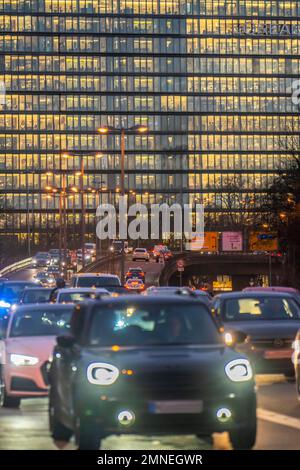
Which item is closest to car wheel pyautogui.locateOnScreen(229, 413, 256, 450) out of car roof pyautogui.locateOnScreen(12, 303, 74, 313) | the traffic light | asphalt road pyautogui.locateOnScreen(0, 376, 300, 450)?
asphalt road pyautogui.locateOnScreen(0, 376, 300, 450)

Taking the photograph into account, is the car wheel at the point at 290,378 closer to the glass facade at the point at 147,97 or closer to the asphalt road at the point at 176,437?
the asphalt road at the point at 176,437

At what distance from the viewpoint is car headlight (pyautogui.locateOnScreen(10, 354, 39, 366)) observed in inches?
692

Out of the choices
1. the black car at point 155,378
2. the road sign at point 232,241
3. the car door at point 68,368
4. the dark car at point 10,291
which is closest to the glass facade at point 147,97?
the road sign at point 232,241

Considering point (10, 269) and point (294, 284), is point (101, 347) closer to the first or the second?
point (294, 284)

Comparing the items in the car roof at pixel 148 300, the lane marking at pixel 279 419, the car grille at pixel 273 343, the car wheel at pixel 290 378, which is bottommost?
the car wheel at pixel 290 378

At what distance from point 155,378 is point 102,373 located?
1.86 ft

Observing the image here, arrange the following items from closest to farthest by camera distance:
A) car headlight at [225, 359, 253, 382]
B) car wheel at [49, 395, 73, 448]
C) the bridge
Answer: car headlight at [225, 359, 253, 382], car wheel at [49, 395, 73, 448], the bridge

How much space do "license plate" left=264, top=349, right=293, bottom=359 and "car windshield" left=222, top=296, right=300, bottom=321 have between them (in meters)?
1.30

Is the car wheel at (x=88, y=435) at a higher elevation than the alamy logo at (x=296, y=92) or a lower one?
lower

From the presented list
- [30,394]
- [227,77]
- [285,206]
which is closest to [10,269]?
[285,206]

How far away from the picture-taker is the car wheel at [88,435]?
11.5 m

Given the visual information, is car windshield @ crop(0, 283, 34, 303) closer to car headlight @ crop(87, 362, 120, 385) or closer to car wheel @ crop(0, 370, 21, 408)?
car wheel @ crop(0, 370, 21, 408)

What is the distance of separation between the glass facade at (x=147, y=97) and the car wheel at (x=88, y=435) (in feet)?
587

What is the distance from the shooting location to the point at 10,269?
12419cm
